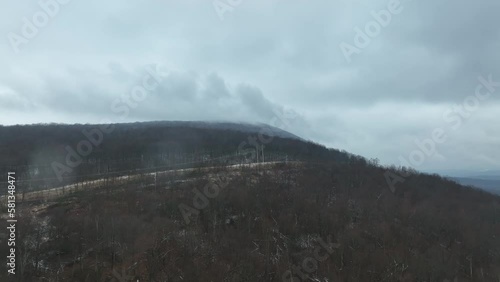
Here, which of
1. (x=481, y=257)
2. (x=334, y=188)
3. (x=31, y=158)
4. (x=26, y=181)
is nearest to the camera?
(x=481, y=257)

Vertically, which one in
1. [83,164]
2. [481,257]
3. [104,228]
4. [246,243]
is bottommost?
[481,257]

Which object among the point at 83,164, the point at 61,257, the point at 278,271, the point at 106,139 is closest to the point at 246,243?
the point at 278,271

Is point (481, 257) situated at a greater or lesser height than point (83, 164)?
lesser

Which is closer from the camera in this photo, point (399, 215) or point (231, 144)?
point (399, 215)

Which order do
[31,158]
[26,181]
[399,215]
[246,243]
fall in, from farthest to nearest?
[31,158], [26,181], [399,215], [246,243]

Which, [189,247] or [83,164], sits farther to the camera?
[83,164]

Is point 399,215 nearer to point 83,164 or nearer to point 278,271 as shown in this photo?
point 278,271

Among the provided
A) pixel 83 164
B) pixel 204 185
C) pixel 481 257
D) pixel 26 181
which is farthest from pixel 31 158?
pixel 481 257

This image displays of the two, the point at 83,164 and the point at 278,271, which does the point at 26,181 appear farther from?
the point at 278,271

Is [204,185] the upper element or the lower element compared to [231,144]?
lower
